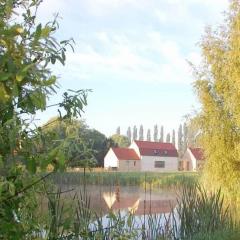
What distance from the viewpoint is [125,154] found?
56625mm

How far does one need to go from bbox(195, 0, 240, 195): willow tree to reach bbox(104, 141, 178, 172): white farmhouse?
4190 centimetres

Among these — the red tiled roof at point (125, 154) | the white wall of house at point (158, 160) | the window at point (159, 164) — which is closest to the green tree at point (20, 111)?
the red tiled roof at point (125, 154)

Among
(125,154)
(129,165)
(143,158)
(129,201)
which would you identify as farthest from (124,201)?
(143,158)

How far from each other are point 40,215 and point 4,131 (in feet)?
2.03

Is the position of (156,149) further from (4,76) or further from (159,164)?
(4,76)

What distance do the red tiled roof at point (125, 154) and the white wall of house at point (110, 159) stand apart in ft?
1.51

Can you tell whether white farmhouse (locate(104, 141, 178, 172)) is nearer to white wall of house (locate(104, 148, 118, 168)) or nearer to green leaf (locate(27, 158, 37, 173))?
white wall of house (locate(104, 148, 118, 168))

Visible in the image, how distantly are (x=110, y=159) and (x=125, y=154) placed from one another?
2.01 metres

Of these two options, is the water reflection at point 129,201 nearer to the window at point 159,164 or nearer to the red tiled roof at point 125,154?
the red tiled roof at point 125,154

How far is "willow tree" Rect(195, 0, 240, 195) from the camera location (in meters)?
12.5

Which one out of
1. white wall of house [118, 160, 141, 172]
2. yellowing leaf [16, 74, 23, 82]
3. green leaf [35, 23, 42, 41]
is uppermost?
green leaf [35, 23, 42, 41]

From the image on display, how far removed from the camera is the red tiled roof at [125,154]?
182ft

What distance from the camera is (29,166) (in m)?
1.65

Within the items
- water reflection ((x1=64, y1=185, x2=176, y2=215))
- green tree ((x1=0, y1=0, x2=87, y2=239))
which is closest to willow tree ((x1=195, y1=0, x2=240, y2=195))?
water reflection ((x1=64, y1=185, x2=176, y2=215))
